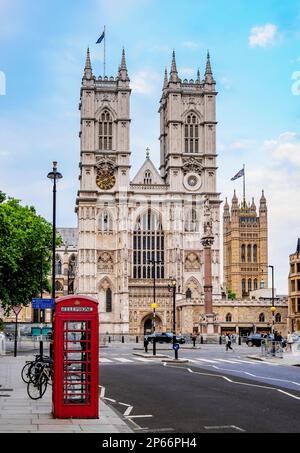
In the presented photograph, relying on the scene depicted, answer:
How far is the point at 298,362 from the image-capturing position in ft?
134

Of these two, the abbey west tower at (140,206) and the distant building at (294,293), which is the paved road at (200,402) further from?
the abbey west tower at (140,206)

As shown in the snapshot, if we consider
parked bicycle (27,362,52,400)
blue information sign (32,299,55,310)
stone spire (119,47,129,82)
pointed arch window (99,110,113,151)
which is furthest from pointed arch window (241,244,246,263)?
parked bicycle (27,362,52,400)

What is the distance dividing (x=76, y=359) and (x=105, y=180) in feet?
296

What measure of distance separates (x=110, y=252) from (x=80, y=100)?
2388cm

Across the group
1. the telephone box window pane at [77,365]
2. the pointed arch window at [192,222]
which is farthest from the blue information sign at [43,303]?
the pointed arch window at [192,222]

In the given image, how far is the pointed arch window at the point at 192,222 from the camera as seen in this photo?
105188mm

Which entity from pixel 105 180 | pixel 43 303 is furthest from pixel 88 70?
pixel 43 303

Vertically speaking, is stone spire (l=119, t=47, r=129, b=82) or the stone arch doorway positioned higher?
stone spire (l=119, t=47, r=129, b=82)

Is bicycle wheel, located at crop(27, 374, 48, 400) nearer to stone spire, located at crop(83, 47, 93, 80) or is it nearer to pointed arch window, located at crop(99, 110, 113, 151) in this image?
pointed arch window, located at crop(99, 110, 113, 151)

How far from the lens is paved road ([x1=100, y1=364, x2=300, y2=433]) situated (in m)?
15.9

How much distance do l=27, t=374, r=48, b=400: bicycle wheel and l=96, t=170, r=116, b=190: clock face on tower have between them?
84.6 metres

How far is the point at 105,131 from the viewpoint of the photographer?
108 meters
